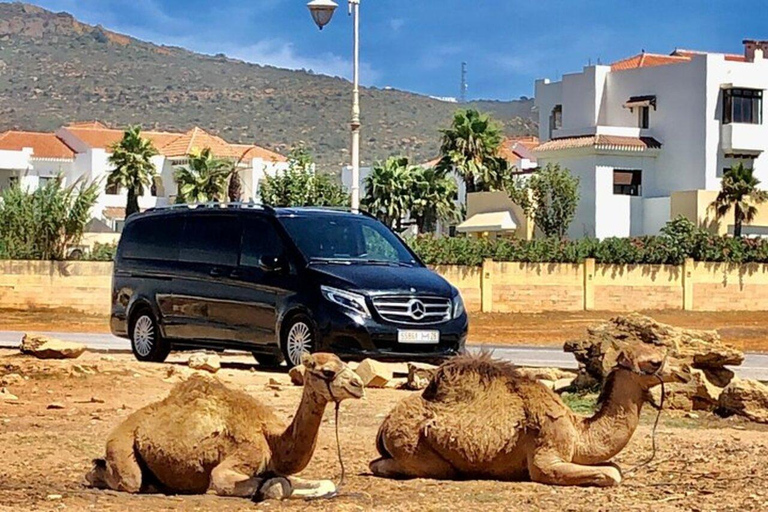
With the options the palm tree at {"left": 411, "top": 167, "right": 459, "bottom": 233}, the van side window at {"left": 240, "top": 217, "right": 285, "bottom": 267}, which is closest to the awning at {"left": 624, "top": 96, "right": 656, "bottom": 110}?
the palm tree at {"left": 411, "top": 167, "right": 459, "bottom": 233}

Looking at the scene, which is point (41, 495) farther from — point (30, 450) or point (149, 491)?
point (30, 450)

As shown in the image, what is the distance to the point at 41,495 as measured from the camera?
7.48 m

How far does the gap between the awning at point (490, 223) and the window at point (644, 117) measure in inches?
338

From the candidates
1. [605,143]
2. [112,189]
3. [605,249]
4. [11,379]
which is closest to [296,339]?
[11,379]

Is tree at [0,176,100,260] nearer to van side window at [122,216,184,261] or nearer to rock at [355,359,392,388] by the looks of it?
van side window at [122,216,184,261]

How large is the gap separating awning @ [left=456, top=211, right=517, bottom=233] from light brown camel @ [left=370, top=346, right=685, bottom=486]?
185 feet

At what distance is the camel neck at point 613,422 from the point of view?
8.00m

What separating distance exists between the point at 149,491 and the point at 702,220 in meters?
56.2

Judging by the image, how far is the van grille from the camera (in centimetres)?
1670

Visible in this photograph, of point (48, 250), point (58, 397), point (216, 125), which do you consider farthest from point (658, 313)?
point (216, 125)

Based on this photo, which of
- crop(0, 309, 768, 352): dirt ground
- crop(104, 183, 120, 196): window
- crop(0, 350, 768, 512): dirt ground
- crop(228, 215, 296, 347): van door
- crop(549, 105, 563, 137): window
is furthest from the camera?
crop(104, 183, 120, 196): window

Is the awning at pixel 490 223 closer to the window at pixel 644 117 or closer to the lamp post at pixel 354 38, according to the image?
the window at pixel 644 117

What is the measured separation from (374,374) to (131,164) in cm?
6222

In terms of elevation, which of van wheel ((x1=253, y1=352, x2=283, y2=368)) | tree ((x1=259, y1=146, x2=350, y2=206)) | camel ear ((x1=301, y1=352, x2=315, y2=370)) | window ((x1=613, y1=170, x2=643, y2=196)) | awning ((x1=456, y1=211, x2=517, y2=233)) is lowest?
van wheel ((x1=253, y1=352, x2=283, y2=368))
